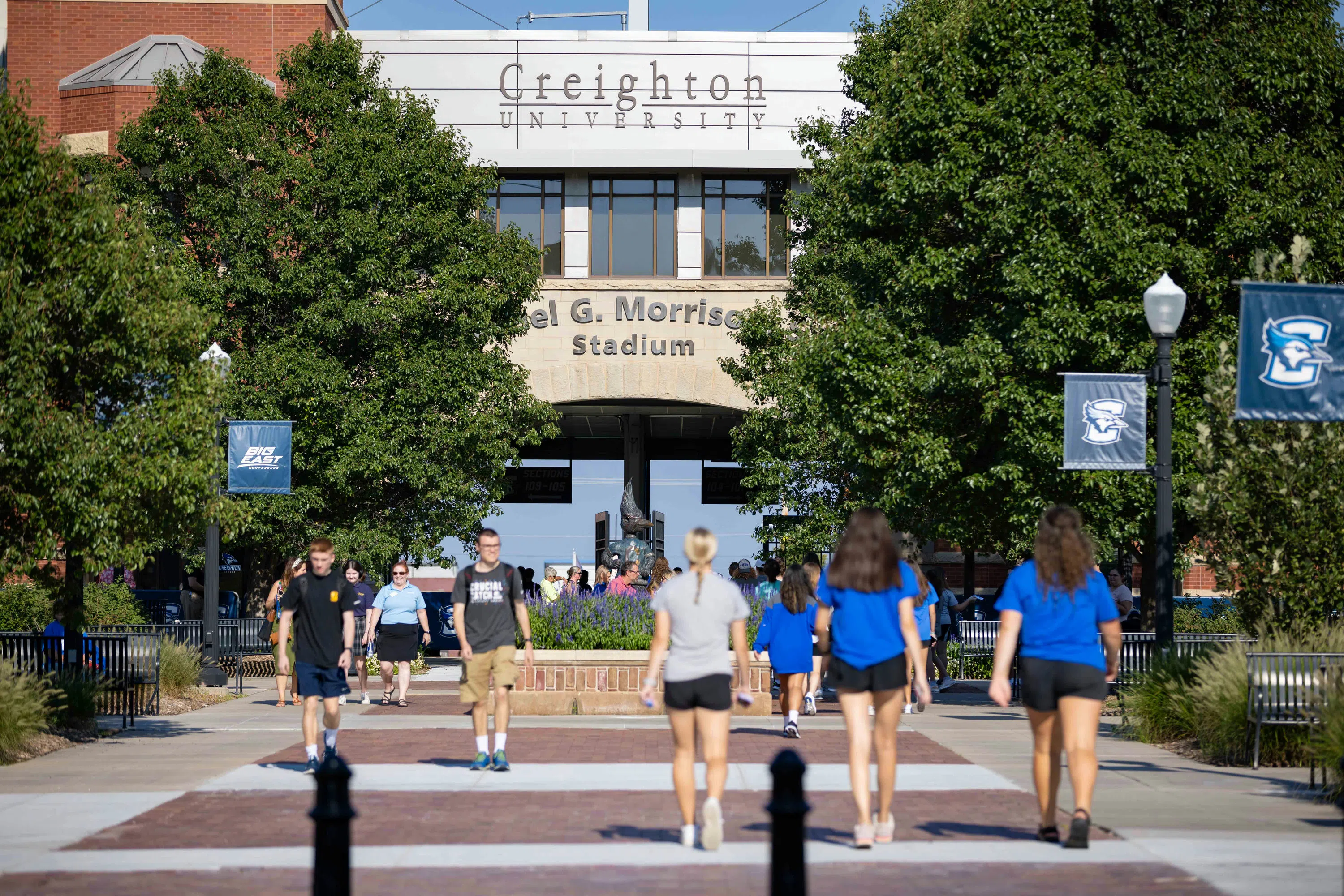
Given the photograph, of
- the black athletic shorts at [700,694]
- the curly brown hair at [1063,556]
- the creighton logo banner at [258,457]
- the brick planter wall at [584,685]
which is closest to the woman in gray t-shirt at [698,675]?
the black athletic shorts at [700,694]

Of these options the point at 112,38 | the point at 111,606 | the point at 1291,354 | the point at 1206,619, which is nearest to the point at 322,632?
the point at 1291,354

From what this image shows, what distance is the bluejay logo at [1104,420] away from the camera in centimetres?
1527

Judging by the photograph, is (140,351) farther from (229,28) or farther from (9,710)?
(229,28)

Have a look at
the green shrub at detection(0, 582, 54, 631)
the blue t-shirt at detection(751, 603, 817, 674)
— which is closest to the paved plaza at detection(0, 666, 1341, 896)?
the blue t-shirt at detection(751, 603, 817, 674)

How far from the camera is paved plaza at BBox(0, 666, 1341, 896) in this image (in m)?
7.42

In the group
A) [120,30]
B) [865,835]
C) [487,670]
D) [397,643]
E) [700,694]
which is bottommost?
[865,835]

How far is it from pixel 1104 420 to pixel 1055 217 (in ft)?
14.8

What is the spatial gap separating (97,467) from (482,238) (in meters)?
16.1

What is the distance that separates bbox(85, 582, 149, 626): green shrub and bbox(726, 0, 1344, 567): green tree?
46.7 ft

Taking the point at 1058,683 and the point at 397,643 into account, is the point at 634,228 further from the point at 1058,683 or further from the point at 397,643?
the point at 1058,683

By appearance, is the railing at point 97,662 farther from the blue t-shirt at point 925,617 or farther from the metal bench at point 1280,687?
the metal bench at point 1280,687

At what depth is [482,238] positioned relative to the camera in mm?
28812

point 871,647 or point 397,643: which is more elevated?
point 871,647

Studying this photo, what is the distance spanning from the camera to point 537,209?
38.3 meters
